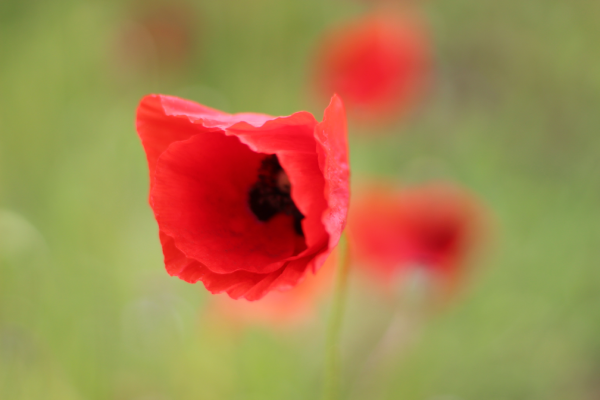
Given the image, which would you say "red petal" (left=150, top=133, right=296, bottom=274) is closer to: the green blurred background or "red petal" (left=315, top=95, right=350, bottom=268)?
"red petal" (left=315, top=95, right=350, bottom=268)

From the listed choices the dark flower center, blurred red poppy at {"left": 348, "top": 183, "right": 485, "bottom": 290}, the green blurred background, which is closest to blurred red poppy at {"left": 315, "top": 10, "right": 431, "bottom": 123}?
the green blurred background

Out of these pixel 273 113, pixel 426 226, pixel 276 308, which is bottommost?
pixel 276 308

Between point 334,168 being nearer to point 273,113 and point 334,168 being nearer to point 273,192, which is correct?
point 273,192

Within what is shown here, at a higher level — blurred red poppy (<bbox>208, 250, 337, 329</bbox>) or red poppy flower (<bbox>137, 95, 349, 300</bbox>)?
blurred red poppy (<bbox>208, 250, 337, 329</bbox>)

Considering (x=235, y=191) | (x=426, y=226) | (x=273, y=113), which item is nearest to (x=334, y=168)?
(x=235, y=191)

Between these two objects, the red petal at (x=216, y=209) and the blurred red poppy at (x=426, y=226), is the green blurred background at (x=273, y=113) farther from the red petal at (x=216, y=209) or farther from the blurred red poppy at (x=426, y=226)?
the red petal at (x=216, y=209)
